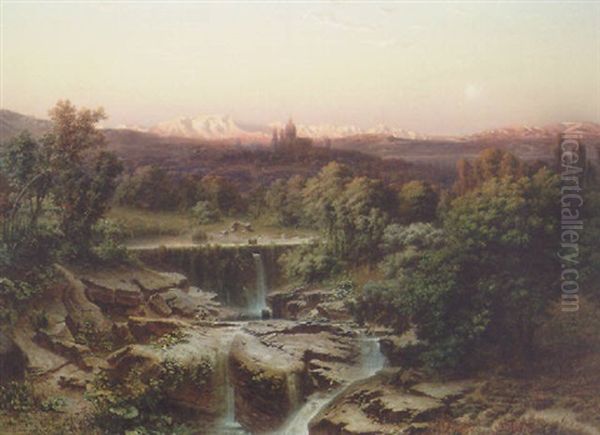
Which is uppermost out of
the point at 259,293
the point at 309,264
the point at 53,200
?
the point at 53,200

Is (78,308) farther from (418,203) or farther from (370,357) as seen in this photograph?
(418,203)

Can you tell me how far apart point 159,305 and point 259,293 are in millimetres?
874

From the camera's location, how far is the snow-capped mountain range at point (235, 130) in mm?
7133

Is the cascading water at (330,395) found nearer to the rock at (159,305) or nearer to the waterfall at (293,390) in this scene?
the waterfall at (293,390)

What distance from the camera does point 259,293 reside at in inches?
281

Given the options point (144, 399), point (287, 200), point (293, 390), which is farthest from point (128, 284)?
point (293, 390)

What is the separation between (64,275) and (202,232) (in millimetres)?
1272

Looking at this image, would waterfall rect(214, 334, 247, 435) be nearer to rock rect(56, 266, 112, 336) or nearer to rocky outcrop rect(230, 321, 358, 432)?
rocky outcrop rect(230, 321, 358, 432)

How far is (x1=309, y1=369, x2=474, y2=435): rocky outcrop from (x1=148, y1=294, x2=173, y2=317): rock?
1.56 meters

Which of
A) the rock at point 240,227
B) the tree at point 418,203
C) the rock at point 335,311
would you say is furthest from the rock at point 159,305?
the tree at point 418,203

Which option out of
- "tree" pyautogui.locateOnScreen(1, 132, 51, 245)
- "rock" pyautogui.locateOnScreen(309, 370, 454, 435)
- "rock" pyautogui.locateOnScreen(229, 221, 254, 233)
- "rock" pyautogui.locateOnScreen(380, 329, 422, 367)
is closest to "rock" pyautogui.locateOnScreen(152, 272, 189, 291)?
"rock" pyautogui.locateOnScreen(229, 221, 254, 233)

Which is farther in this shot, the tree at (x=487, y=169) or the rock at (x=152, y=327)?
the rock at (x=152, y=327)

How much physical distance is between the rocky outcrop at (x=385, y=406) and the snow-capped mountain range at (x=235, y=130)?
Answer: 209cm

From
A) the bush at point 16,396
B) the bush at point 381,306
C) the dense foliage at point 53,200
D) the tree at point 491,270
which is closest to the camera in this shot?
the tree at point 491,270
